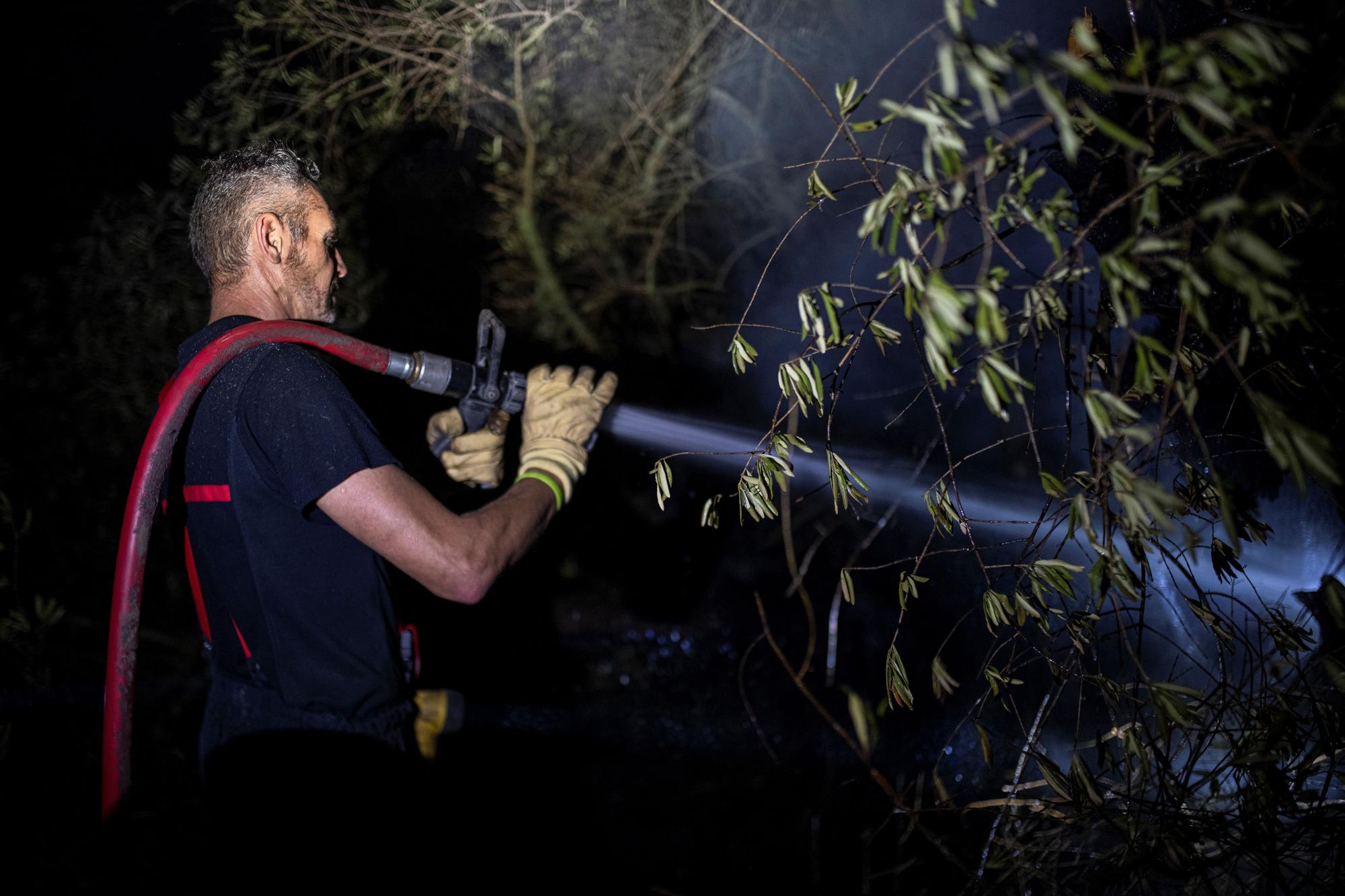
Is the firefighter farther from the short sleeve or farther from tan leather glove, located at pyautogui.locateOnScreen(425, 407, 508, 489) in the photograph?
tan leather glove, located at pyautogui.locateOnScreen(425, 407, 508, 489)

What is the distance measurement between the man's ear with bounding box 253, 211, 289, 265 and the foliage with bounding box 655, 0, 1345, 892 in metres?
1.23

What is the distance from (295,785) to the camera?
1824mm

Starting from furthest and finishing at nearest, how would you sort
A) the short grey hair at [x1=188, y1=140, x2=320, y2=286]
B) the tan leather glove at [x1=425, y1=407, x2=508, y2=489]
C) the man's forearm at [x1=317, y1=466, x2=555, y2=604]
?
the tan leather glove at [x1=425, y1=407, x2=508, y2=489], the short grey hair at [x1=188, y1=140, x2=320, y2=286], the man's forearm at [x1=317, y1=466, x2=555, y2=604]

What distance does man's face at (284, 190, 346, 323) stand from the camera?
2.04m

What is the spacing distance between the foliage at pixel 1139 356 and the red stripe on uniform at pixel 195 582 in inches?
51.6

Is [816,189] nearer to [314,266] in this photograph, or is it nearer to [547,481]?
[547,481]

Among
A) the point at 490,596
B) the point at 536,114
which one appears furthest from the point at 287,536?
the point at 536,114

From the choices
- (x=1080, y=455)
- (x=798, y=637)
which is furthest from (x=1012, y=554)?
(x=798, y=637)

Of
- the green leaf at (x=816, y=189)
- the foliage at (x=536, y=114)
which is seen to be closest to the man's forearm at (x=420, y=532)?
the green leaf at (x=816, y=189)

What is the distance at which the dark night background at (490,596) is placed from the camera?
11.4 ft

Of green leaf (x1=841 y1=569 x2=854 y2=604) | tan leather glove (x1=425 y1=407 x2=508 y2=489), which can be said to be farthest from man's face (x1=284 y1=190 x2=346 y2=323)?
green leaf (x1=841 y1=569 x2=854 y2=604)

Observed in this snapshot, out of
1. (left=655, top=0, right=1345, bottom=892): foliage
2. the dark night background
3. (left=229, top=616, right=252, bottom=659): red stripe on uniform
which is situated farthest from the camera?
the dark night background

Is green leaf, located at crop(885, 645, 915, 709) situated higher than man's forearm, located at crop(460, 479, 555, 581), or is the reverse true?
man's forearm, located at crop(460, 479, 555, 581)

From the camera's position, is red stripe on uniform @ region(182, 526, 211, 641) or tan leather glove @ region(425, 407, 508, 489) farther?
tan leather glove @ region(425, 407, 508, 489)
